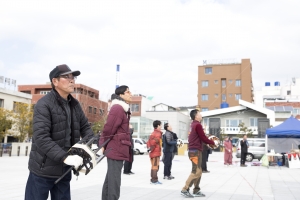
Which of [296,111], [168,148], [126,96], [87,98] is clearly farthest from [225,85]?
[126,96]

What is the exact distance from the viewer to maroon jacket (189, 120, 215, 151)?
6648 mm

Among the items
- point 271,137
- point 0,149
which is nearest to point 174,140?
point 271,137

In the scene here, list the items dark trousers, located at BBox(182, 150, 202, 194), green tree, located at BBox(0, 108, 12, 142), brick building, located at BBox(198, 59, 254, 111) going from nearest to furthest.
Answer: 1. dark trousers, located at BBox(182, 150, 202, 194)
2. green tree, located at BBox(0, 108, 12, 142)
3. brick building, located at BBox(198, 59, 254, 111)

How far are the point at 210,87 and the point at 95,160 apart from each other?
62031 mm

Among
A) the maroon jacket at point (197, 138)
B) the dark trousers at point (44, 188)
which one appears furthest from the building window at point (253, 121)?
the dark trousers at point (44, 188)

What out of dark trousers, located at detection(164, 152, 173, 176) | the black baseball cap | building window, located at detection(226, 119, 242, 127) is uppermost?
building window, located at detection(226, 119, 242, 127)

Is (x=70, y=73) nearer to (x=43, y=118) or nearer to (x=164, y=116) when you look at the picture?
(x=43, y=118)

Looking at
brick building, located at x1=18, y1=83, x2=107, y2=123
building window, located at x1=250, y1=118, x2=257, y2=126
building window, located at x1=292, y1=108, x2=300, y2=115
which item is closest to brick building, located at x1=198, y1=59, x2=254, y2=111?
building window, located at x1=292, y1=108, x2=300, y2=115

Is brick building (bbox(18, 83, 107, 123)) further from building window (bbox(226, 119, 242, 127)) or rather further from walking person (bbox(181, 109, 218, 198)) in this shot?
walking person (bbox(181, 109, 218, 198))

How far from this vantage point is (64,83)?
9.94 ft

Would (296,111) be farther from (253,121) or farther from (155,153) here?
(155,153)

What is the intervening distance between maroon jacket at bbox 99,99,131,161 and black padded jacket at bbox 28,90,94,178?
145 centimetres

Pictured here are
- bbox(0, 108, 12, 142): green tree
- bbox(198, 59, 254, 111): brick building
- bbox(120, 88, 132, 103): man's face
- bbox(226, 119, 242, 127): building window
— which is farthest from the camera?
bbox(198, 59, 254, 111): brick building

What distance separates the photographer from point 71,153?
→ 2.80m
